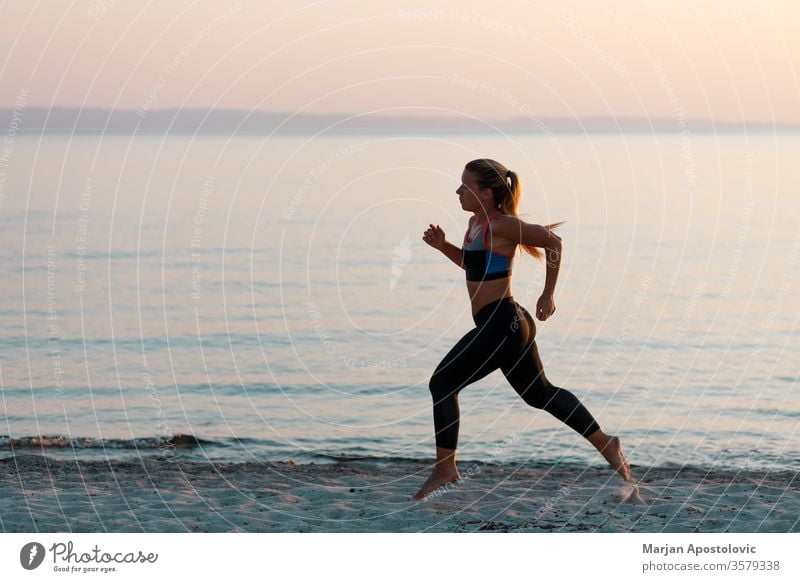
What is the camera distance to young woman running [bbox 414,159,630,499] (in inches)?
364

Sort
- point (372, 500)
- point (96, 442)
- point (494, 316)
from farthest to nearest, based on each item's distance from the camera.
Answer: point (96, 442), point (372, 500), point (494, 316)

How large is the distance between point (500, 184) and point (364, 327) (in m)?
14.6

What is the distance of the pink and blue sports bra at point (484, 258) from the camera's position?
364 inches


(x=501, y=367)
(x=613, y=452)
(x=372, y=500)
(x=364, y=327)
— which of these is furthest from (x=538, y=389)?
(x=364, y=327)

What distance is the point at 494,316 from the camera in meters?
9.27

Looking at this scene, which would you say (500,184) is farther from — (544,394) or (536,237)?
(544,394)

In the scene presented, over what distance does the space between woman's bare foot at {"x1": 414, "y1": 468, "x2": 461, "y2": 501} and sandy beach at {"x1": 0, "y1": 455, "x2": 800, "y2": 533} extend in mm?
84

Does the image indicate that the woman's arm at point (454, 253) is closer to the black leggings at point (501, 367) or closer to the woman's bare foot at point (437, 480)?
the black leggings at point (501, 367)

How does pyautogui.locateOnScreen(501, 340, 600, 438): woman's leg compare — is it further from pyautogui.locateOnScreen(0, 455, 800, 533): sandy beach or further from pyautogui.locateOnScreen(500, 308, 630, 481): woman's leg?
pyautogui.locateOnScreen(0, 455, 800, 533): sandy beach

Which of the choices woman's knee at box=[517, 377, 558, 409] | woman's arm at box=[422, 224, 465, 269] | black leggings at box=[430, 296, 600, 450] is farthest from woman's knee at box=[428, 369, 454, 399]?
woman's arm at box=[422, 224, 465, 269]

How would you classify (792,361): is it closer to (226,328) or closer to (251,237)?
(226,328)

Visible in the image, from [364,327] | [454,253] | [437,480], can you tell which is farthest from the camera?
[364,327]

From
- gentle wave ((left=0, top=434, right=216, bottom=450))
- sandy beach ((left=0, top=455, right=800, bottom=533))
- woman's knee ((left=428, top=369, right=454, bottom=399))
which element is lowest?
gentle wave ((left=0, top=434, right=216, bottom=450))
